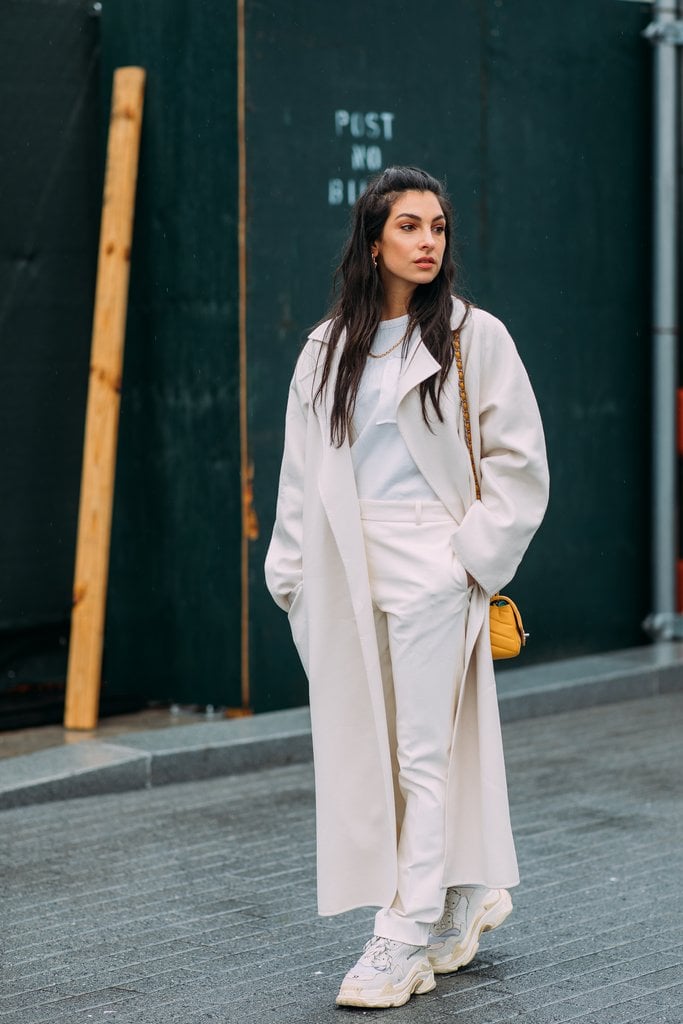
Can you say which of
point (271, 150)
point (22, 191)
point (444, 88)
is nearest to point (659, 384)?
point (444, 88)

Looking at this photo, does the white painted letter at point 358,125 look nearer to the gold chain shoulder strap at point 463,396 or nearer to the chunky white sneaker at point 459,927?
the gold chain shoulder strap at point 463,396

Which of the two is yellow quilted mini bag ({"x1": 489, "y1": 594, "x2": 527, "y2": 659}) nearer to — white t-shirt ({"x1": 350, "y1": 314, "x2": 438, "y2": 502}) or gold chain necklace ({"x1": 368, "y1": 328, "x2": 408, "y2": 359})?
white t-shirt ({"x1": 350, "y1": 314, "x2": 438, "y2": 502})

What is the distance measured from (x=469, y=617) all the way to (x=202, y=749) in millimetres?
3034

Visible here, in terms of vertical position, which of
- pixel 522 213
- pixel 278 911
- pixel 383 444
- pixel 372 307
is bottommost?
pixel 278 911

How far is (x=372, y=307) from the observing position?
4.69 metres

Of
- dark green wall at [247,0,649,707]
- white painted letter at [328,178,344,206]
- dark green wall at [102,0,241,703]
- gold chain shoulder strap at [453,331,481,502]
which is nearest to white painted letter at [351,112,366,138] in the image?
dark green wall at [247,0,649,707]

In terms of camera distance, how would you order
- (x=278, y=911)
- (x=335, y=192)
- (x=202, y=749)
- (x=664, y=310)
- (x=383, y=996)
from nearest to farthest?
(x=383, y=996) < (x=278, y=911) < (x=202, y=749) < (x=335, y=192) < (x=664, y=310)

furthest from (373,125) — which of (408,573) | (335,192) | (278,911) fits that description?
(408,573)

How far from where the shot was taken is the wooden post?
8156mm

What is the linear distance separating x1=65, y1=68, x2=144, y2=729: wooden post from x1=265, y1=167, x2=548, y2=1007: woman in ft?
11.8

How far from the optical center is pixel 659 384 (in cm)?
1009

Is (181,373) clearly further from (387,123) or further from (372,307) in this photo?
(372,307)

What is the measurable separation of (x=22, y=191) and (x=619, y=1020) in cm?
550

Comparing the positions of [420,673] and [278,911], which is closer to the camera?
A: [420,673]
